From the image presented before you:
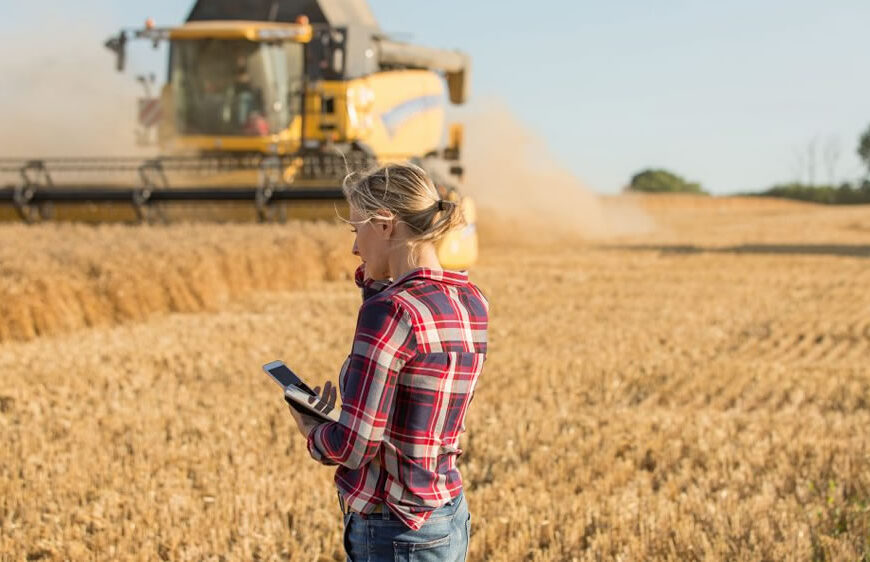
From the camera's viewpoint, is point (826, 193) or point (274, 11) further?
point (826, 193)

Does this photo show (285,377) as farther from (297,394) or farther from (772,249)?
(772,249)

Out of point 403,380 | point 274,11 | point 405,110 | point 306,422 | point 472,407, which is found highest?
point 274,11

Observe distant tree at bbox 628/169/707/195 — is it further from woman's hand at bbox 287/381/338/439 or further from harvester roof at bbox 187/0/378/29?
woman's hand at bbox 287/381/338/439

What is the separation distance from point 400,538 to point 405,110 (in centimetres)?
1547

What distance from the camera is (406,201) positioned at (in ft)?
7.32

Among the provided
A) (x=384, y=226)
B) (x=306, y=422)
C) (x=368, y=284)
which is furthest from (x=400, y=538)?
(x=384, y=226)

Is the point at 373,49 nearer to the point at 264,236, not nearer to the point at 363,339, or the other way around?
the point at 264,236

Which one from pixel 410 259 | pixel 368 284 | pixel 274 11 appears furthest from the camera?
pixel 274 11

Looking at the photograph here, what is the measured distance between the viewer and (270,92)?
1495cm

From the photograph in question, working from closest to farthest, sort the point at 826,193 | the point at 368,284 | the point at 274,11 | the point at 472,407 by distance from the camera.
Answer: the point at 368,284 < the point at 472,407 < the point at 274,11 < the point at 826,193

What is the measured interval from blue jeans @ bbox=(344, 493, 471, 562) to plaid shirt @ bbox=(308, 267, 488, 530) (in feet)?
0.10

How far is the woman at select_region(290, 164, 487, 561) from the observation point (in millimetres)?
2184

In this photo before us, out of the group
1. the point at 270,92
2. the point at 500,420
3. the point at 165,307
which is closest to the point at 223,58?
the point at 270,92

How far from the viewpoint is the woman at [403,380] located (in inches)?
86.0
